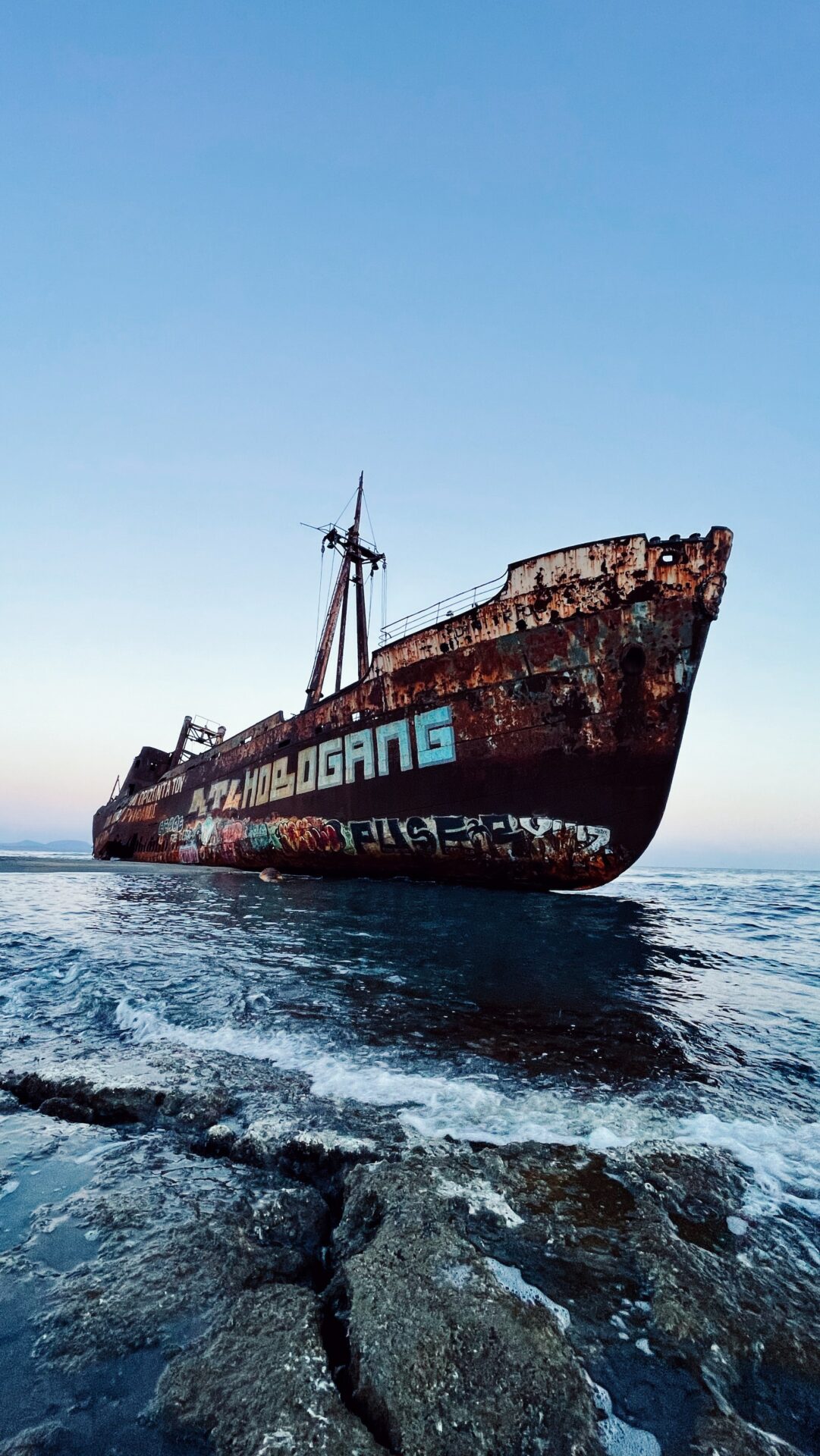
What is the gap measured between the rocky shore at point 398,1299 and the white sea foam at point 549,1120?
0.32ft

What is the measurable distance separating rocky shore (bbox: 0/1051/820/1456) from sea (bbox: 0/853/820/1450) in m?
0.12

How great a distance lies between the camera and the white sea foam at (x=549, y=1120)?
7.07 feet

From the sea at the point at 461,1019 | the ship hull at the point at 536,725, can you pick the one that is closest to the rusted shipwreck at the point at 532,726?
the ship hull at the point at 536,725

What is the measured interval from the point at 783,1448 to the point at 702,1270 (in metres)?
0.49

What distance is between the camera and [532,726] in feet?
36.2

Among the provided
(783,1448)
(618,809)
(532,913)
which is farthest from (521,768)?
(783,1448)

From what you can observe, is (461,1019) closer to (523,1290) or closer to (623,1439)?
(523,1290)

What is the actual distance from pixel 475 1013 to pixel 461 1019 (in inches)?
7.0

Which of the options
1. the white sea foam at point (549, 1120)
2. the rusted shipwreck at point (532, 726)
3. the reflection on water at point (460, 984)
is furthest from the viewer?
the rusted shipwreck at point (532, 726)

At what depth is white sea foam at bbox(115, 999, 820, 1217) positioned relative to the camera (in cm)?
216

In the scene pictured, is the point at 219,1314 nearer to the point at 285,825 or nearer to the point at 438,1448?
the point at 438,1448

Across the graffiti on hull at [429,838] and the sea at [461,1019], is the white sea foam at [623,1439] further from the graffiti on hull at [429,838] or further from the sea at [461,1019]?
the graffiti on hull at [429,838]

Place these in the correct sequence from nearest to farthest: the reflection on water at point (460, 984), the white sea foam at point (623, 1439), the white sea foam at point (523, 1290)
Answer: the white sea foam at point (623, 1439)
the white sea foam at point (523, 1290)
the reflection on water at point (460, 984)

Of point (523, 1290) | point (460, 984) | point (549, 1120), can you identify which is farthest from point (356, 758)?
point (523, 1290)
